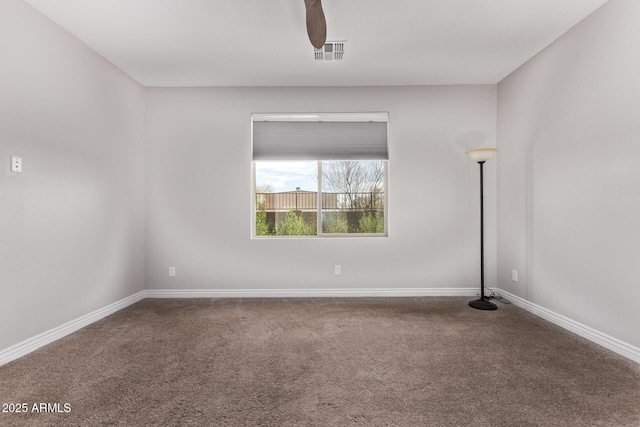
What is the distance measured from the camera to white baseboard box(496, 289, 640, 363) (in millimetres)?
2265

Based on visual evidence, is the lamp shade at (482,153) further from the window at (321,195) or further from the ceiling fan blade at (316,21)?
the ceiling fan blade at (316,21)

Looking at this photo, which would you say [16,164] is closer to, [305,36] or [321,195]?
[305,36]

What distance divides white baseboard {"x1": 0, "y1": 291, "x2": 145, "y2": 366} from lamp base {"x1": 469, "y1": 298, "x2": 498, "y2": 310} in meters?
3.90

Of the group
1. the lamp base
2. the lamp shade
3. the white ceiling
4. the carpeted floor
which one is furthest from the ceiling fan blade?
the lamp base

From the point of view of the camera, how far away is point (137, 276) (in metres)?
3.77

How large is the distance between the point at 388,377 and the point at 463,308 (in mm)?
1827

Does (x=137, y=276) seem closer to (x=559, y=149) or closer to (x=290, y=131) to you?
(x=290, y=131)

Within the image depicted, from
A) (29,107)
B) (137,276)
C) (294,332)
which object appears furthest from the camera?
(137,276)

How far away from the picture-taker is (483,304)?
11.3 feet

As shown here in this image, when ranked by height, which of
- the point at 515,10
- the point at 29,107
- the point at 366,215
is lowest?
the point at 366,215

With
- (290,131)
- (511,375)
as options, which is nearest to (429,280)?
(511,375)

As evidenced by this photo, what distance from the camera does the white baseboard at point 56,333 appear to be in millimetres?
2240

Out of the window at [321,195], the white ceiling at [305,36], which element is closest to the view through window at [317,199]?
the window at [321,195]

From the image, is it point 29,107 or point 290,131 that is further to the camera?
point 290,131
